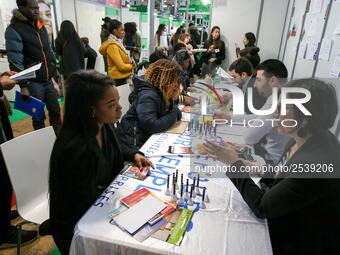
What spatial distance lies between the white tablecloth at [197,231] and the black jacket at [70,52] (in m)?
2.59

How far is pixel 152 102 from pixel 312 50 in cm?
144

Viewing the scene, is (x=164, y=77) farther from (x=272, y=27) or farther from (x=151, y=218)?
(x=272, y=27)

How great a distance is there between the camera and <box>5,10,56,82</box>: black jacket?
6.88 ft

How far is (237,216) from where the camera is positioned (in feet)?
3.08

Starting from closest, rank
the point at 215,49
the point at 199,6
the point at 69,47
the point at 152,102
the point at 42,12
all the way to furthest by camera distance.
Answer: the point at 152,102, the point at 69,47, the point at 42,12, the point at 215,49, the point at 199,6

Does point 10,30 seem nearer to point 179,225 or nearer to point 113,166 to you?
point 113,166

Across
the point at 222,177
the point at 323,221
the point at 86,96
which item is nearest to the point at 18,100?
the point at 86,96

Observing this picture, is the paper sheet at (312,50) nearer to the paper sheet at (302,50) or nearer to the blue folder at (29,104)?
the paper sheet at (302,50)

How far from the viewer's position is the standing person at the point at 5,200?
4.85 ft

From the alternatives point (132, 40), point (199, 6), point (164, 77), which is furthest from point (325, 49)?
point (199, 6)

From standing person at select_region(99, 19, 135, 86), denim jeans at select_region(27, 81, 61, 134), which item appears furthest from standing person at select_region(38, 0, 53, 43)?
denim jeans at select_region(27, 81, 61, 134)

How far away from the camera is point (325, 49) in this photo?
1.74 m

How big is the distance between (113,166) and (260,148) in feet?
2.99

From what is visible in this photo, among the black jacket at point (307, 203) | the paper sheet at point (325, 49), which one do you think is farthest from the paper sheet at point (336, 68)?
the black jacket at point (307, 203)
